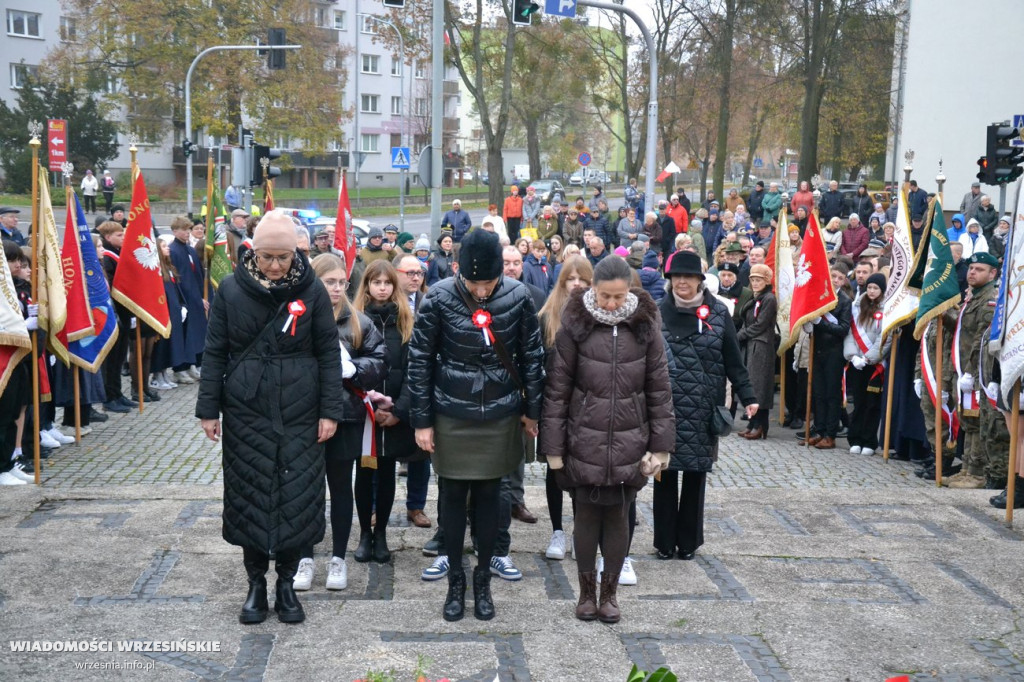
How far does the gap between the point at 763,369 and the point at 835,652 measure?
6.54 m

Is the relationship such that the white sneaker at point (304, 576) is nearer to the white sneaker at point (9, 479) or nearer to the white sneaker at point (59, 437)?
the white sneaker at point (9, 479)

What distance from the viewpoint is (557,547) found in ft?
22.6

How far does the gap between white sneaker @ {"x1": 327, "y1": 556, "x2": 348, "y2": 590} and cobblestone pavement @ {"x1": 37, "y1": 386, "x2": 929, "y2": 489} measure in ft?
10.3

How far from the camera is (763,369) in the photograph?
11.9m

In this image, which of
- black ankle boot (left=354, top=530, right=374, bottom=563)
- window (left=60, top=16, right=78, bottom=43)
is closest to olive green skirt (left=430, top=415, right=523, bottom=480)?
black ankle boot (left=354, top=530, right=374, bottom=563)

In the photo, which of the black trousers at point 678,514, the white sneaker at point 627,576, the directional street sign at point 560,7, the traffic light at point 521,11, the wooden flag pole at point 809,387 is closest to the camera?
the white sneaker at point 627,576

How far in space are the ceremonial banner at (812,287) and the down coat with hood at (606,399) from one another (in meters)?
6.19

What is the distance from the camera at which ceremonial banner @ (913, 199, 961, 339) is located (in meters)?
9.59

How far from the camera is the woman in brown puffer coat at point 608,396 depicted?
5.62 metres

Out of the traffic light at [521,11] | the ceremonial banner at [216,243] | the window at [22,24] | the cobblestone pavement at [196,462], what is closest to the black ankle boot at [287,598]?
the cobblestone pavement at [196,462]

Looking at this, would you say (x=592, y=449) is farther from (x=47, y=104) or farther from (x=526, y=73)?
(x=47, y=104)

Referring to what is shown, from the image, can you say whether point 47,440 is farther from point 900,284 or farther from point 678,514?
point 900,284

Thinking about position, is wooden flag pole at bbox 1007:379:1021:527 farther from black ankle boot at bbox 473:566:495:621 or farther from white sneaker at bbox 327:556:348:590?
white sneaker at bbox 327:556:348:590

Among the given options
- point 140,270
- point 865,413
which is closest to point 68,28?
point 140,270
